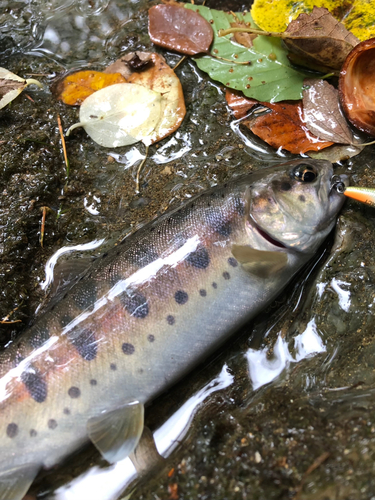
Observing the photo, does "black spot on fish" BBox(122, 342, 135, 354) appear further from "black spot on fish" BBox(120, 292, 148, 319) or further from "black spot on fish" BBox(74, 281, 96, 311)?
"black spot on fish" BBox(74, 281, 96, 311)

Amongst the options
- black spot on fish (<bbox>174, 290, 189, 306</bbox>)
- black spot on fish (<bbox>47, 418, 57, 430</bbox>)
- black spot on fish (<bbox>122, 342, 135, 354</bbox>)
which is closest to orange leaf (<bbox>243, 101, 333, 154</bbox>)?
black spot on fish (<bbox>174, 290, 189, 306</bbox>)

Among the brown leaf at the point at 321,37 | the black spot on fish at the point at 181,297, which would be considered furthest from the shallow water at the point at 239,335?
the brown leaf at the point at 321,37

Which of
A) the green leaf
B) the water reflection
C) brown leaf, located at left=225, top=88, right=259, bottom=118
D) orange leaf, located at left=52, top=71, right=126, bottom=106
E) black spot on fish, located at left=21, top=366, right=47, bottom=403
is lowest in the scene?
the water reflection

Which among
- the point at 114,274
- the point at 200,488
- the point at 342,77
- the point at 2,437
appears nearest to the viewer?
the point at 200,488

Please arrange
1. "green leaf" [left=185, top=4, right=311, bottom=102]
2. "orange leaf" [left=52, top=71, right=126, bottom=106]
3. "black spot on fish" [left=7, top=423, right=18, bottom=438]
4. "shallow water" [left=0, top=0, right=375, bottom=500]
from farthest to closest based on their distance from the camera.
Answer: "orange leaf" [left=52, top=71, right=126, bottom=106]
"green leaf" [left=185, top=4, right=311, bottom=102]
"black spot on fish" [left=7, top=423, right=18, bottom=438]
"shallow water" [left=0, top=0, right=375, bottom=500]

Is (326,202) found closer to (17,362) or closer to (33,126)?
(17,362)

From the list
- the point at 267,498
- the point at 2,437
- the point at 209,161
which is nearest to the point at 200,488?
the point at 267,498

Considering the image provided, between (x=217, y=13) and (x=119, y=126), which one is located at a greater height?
(x=217, y=13)
